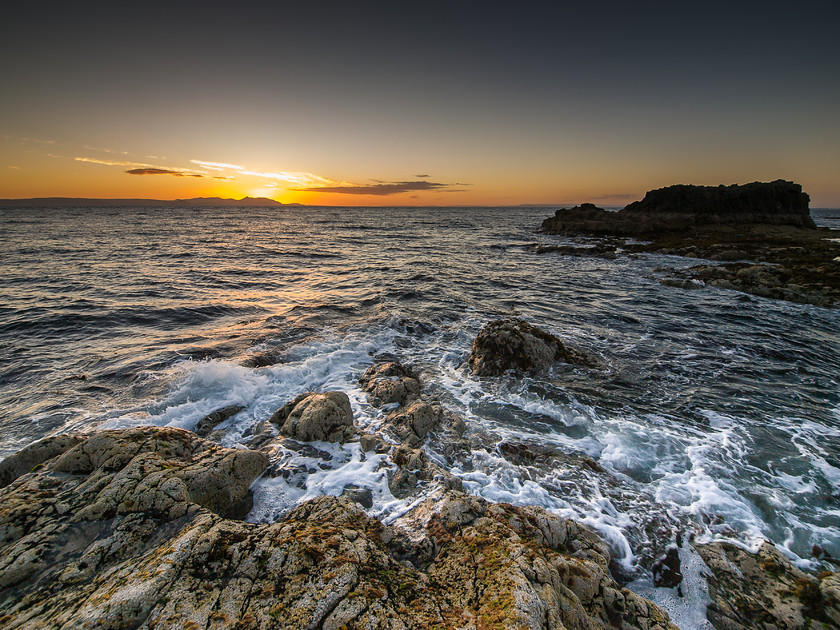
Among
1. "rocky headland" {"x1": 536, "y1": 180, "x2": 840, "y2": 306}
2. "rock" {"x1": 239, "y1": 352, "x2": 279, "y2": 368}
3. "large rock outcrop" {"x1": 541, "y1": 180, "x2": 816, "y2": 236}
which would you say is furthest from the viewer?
"large rock outcrop" {"x1": 541, "y1": 180, "x2": 816, "y2": 236}

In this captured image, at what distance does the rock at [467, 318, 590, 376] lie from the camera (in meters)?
11.2

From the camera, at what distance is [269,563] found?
3756 mm

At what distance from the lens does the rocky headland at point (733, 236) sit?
21.2 metres

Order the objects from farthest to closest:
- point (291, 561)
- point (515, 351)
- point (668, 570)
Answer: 1. point (515, 351)
2. point (668, 570)
3. point (291, 561)

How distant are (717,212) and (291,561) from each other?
245ft

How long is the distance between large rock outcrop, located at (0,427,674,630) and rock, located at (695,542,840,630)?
140 cm

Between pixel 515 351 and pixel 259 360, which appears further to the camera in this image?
pixel 259 360

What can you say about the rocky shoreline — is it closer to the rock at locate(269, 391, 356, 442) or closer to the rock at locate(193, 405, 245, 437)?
the rock at locate(269, 391, 356, 442)

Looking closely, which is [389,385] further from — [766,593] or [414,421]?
[766,593]

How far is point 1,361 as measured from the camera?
11.7m

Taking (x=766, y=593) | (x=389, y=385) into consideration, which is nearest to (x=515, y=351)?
(x=389, y=385)

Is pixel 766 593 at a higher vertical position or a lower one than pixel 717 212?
lower

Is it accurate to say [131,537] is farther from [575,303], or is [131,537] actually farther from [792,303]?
[792,303]

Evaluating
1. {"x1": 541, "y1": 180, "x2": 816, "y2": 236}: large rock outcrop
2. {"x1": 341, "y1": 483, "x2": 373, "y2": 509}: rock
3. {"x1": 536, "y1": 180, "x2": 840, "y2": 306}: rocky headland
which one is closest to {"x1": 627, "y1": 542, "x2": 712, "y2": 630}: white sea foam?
{"x1": 341, "y1": 483, "x2": 373, "y2": 509}: rock
